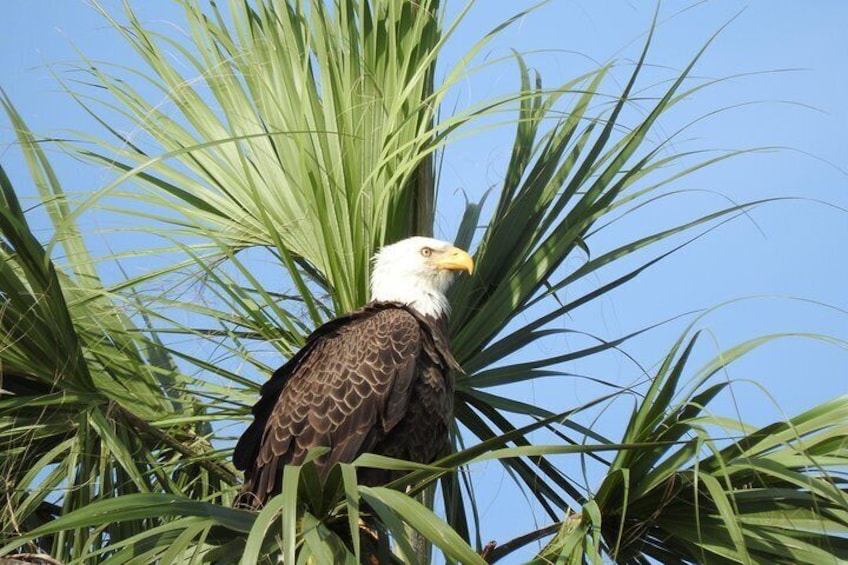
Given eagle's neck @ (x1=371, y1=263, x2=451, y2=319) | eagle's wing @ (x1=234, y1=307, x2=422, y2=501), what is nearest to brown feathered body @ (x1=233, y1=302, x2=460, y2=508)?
eagle's wing @ (x1=234, y1=307, x2=422, y2=501)

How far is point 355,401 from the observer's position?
212 inches

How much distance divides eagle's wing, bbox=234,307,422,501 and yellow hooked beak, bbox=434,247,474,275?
1.75ft

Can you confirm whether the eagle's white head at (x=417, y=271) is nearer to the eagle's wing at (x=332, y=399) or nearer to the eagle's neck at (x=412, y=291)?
the eagle's neck at (x=412, y=291)

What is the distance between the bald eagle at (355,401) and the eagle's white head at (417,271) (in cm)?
32

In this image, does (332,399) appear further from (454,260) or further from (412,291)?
(454,260)

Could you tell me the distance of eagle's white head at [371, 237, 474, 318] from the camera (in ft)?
19.6

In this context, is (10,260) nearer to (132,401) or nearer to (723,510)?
(132,401)

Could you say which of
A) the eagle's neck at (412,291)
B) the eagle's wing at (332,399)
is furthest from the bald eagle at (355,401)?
the eagle's neck at (412,291)

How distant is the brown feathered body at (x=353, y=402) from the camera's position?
5.34 meters

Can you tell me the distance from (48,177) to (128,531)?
5.75 feet

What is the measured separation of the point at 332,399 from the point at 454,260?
98cm

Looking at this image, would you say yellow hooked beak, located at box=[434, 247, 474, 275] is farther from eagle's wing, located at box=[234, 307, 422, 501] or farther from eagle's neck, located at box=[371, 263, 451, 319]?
eagle's wing, located at box=[234, 307, 422, 501]

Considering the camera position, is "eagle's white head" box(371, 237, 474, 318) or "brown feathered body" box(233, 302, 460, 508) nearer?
"brown feathered body" box(233, 302, 460, 508)

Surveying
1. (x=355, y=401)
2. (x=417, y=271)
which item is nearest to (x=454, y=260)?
(x=417, y=271)
